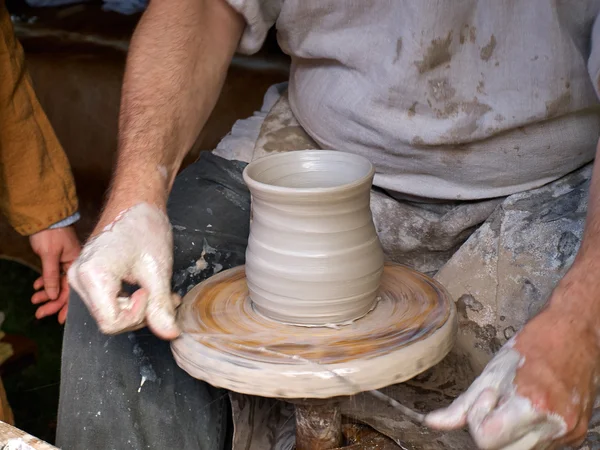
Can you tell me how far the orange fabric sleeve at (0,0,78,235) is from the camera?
71.4 inches

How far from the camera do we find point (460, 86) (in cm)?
139

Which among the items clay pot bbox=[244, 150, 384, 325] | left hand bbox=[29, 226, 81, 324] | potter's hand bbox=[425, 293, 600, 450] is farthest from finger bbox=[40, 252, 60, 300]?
potter's hand bbox=[425, 293, 600, 450]

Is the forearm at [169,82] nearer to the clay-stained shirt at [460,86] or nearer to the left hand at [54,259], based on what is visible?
the clay-stained shirt at [460,86]

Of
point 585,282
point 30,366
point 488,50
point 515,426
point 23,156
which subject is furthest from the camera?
point 30,366

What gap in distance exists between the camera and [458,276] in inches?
55.4

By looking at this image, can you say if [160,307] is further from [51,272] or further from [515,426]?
[51,272]

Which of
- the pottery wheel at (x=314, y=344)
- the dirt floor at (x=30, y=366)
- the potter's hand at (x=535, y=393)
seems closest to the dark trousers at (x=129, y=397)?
the pottery wheel at (x=314, y=344)

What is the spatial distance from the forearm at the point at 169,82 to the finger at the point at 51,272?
597mm

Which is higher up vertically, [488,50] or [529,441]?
[488,50]

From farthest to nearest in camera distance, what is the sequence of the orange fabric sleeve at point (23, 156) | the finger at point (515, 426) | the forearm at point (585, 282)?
the orange fabric sleeve at point (23, 156)
the forearm at point (585, 282)
the finger at point (515, 426)

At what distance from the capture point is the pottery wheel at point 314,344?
100 centimetres

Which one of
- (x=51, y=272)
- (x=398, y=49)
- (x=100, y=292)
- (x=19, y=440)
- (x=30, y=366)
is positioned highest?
(x=398, y=49)

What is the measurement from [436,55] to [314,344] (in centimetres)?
60

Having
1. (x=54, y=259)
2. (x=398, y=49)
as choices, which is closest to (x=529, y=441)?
(x=398, y=49)
